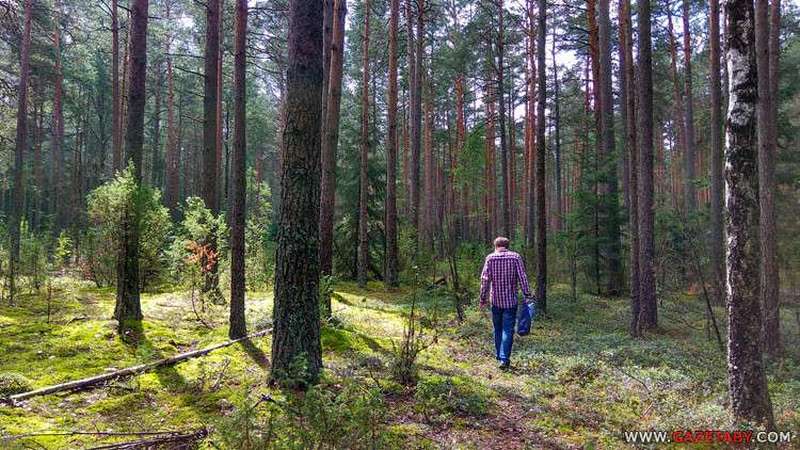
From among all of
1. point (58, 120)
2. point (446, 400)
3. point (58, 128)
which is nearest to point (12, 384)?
point (446, 400)

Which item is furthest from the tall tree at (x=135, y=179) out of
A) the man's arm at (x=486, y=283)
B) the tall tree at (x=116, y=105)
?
the tall tree at (x=116, y=105)

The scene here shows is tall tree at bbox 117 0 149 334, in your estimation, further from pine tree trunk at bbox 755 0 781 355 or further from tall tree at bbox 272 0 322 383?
pine tree trunk at bbox 755 0 781 355

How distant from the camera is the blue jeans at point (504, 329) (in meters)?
6.81

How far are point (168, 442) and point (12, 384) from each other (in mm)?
2172

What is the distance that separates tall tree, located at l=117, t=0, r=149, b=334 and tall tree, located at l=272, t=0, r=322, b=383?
10.4 ft

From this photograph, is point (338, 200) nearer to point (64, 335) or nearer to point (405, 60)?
point (405, 60)

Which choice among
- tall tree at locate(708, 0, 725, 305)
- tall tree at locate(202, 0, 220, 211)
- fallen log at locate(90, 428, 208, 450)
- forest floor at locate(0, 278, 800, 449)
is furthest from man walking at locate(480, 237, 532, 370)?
tall tree at locate(202, 0, 220, 211)

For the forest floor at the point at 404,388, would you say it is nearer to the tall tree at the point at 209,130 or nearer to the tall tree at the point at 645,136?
the tall tree at the point at 645,136

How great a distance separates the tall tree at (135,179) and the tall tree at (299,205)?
3170mm

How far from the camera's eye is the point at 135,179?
271 inches

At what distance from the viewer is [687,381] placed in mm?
5934

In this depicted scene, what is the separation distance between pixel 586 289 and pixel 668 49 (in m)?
12.4

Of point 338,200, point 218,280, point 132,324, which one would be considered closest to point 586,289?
point 338,200

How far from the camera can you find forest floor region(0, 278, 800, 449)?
4.25 metres
